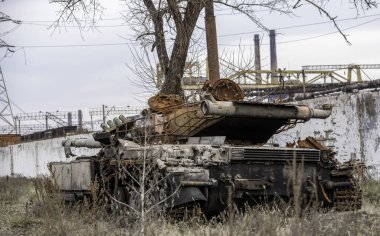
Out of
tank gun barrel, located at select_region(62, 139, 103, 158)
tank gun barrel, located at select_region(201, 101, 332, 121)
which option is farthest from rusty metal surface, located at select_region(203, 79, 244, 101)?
tank gun barrel, located at select_region(62, 139, 103, 158)

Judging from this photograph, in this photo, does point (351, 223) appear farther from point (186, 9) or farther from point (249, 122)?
point (186, 9)

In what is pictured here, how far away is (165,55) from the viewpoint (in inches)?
727

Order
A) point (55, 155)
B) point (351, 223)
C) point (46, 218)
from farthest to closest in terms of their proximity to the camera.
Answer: point (55, 155) → point (46, 218) → point (351, 223)

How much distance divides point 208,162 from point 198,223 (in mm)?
1190

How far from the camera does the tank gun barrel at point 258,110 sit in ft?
31.9

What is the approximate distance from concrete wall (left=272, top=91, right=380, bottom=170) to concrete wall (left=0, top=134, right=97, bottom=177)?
10173 millimetres

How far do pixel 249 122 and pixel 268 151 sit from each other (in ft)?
3.14

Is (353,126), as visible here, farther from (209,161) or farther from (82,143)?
(209,161)

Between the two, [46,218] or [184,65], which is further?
[184,65]

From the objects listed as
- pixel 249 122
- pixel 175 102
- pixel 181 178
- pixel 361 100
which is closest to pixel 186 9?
pixel 361 100

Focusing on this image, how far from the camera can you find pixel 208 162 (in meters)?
9.33

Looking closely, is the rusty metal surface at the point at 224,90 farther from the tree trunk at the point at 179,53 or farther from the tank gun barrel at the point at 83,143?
the tree trunk at the point at 179,53

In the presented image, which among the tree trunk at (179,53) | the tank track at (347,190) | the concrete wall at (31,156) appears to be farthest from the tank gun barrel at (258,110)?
the concrete wall at (31,156)

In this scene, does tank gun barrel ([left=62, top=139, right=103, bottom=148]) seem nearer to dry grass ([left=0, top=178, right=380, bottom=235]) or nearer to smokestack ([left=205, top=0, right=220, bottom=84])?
dry grass ([left=0, top=178, right=380, bottom=235])
